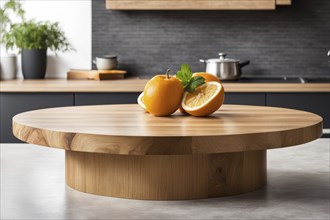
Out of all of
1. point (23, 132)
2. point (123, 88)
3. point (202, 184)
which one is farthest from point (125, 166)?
point (123, 88)

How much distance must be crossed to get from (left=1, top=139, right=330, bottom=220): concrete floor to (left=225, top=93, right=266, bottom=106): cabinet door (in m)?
2.62

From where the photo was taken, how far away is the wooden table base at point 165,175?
1.54 m

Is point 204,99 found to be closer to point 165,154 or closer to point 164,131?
point 164,131

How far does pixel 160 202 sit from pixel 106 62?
11.7 feet

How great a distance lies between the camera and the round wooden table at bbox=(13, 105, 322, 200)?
4.87 feet

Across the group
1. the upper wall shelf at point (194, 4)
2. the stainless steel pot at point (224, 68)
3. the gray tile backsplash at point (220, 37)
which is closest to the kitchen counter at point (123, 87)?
the stainless steel pot at point (224, 68)

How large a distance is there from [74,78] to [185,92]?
3.12 metres

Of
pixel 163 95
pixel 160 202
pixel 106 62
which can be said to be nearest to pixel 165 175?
pixel 160 202

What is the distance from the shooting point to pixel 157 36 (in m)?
5.24

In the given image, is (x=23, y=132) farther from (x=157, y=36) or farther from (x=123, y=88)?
(x=157, y=36)

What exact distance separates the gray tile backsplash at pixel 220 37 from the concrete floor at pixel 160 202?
333 centimetres

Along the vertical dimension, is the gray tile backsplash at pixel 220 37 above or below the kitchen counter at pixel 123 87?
above

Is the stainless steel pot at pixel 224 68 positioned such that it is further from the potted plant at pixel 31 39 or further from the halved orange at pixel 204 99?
the halved orange at pixel 204 99

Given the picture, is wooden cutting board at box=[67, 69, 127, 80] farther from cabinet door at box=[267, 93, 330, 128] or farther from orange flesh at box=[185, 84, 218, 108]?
orange flesh at box=[185, 84, 218, 108]
